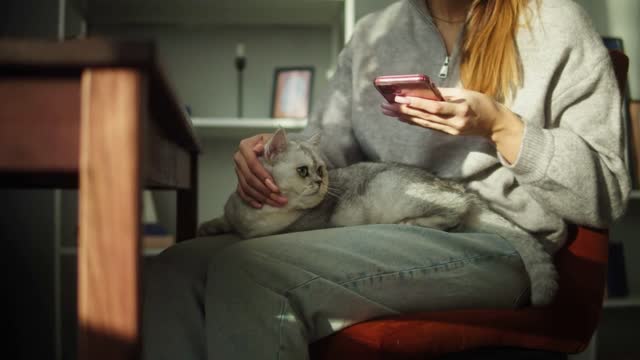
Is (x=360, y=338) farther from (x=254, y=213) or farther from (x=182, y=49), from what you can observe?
(x=182, y=49)

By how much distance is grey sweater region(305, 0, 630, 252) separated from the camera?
99 centimetres

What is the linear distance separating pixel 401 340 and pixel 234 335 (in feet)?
0.77

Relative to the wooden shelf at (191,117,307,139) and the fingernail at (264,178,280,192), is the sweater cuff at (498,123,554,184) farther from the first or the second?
the wooden shelf at (191,117,307,139)

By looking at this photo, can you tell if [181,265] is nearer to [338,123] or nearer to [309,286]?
[309,286]

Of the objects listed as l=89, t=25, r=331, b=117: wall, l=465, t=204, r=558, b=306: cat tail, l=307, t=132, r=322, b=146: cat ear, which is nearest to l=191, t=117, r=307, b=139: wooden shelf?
l=89, t=25, r=331, b=117: wall

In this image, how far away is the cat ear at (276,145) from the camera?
123cm

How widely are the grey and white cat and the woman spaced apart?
0.04 meters

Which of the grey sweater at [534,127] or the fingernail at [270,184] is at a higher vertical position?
the grey sweater at [534,127]

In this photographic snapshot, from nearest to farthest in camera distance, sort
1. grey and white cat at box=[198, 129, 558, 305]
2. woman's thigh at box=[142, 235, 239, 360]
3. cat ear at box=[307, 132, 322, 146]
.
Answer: woman's thigh at box=[142, 235, 239, 360] < grey and white cat at box=[198, 129, 558, 305] < cat ear at box=[307, 132, 322, 146]

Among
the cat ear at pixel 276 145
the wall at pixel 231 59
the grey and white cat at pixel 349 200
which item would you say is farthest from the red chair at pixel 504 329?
the wall at pixel 231 59

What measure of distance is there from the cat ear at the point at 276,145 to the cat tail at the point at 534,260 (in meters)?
0.46

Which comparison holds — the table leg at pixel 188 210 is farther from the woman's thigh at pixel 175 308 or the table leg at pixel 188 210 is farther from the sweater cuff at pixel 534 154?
the sweater cuff at pixel 534 154

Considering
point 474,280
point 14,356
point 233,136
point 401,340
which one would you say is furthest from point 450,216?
point 14,356

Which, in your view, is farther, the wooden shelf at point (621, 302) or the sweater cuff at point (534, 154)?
the wooden shelf at point (621, 302)
